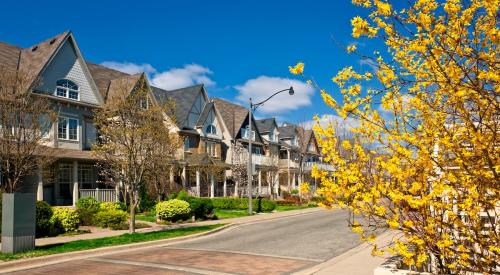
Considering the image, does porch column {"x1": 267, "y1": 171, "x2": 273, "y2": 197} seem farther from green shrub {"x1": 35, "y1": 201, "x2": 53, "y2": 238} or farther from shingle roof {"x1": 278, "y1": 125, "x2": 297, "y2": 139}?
green shrub {"x1": 35, "y1": 201, "x2": 53, "y2": 238}

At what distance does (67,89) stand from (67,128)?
2.64 meters

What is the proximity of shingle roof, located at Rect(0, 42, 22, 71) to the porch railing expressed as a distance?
8961 mm

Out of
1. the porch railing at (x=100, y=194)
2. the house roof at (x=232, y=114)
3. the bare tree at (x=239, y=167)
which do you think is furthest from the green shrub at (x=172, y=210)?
the house roof at (x=232, y=114)

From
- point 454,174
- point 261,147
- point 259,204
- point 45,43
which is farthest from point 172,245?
point 261,147

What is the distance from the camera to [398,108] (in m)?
5.58

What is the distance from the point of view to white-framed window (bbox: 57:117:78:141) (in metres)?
28.4

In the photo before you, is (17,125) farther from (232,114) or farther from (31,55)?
(232,114)

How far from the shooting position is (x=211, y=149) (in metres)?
44.7

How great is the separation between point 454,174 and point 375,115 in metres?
1.08

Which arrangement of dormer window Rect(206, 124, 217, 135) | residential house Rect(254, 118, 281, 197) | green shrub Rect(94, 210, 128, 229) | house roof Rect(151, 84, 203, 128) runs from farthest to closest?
residential house Rect(254, 118, 281, 197) → dormer window Rect(206, 124, 217, 135) → house roof Rect(151, 84, 203, 128) → green shrub Rect(94, 210, 128, 229)

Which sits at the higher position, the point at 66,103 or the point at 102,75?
the point at 102,75

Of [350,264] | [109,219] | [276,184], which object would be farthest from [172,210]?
[276,184]

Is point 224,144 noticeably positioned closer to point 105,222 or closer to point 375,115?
point 105,222

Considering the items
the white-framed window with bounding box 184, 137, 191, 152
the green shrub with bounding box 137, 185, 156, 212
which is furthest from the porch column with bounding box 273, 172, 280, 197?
the green shrub with bounding box 137, 185, 156, 212
